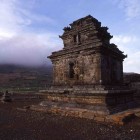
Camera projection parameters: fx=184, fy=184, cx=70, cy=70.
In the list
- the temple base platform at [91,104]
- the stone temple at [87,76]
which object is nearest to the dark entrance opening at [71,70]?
the stone temple at [87,76]

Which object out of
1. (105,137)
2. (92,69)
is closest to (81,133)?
(105,137)

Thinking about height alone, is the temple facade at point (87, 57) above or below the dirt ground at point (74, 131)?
above

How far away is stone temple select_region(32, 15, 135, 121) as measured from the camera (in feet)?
41.6

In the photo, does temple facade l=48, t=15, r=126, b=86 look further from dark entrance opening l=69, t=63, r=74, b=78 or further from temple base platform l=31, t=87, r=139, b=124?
temple base platform l=31, t=87, r=139, b=124

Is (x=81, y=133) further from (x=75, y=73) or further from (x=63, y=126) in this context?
(x=75, y=73)

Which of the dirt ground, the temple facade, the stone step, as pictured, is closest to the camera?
the dirt ground

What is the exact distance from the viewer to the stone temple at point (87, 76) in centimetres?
1268

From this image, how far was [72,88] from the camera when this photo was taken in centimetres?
1486

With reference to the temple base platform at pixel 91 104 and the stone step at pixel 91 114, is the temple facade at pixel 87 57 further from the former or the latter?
the stone step at pixel 91 114

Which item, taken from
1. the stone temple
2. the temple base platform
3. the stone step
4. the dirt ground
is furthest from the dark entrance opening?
the dirt ground

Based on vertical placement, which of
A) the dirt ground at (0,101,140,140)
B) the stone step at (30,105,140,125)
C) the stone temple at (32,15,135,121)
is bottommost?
the dirt ground at (0,101,140,140)

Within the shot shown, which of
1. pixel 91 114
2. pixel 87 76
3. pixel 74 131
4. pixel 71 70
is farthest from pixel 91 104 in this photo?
pixel 74 131

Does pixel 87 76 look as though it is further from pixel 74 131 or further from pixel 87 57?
pixel 74 131

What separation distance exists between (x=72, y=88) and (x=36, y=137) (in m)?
7.16
